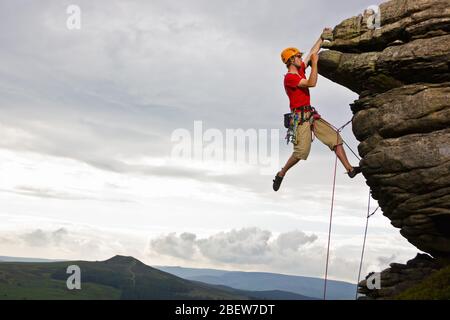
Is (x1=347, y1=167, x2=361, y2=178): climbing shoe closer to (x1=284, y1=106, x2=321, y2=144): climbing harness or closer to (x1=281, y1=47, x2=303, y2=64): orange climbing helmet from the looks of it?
(x1=284, y1=106, x2=321, y2=144): climbing harness

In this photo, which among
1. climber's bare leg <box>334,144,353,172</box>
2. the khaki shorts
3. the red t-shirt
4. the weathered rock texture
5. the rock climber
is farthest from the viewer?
climber's bare leg <box>334,144,353,172</box>

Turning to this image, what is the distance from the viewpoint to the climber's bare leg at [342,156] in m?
22.4

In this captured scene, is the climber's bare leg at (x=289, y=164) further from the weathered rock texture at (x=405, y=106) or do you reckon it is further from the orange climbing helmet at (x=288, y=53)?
the orange climbing helmet at (x=288, y=53)

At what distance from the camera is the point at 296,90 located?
21.4m

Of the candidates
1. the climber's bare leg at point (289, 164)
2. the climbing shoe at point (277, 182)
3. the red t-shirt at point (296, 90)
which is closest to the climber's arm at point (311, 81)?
the red t-shirt at point (296, 90)

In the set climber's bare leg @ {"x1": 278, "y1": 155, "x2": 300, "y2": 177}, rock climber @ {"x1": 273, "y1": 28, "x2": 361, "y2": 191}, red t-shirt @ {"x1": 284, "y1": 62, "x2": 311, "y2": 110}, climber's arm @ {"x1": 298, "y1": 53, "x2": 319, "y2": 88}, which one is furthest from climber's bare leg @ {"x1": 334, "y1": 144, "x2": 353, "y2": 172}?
climber's arm @ {"x1": 298, "y1": 53, "x2": 319, "y2": 88}

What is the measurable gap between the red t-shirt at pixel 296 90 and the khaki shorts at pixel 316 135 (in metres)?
0.71

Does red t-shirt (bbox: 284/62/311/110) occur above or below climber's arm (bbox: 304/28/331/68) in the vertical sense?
below

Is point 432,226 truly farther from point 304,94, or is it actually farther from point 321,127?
point 304,94

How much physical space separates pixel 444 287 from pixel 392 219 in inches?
228

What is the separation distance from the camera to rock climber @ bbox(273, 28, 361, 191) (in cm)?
2088

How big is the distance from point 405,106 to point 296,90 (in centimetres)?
605
